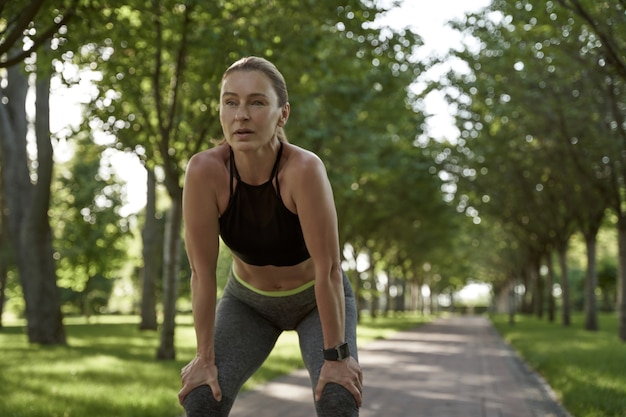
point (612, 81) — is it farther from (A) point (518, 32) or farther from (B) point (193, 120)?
(B) point (193, 120)

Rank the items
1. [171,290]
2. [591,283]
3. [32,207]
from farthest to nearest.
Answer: [591,283] → [32,207] → [171,290]

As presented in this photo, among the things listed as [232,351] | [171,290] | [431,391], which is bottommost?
[431,391]

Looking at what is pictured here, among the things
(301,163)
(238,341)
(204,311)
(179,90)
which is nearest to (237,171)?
(301,163)

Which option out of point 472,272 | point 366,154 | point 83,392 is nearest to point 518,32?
point 366,154

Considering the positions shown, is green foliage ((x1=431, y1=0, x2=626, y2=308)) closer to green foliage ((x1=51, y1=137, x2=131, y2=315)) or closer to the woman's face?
the woman's face

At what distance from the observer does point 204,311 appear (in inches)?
112

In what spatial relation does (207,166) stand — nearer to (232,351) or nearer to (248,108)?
(248,108)

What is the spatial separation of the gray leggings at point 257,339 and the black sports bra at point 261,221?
0.74 ft

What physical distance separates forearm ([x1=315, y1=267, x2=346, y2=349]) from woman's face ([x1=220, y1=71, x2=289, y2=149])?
0.52m

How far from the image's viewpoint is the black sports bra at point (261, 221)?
2.80 m

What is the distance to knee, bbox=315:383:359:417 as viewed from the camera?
2.65 meters

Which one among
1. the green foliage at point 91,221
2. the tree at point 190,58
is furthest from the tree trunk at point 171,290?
the green foliage at point 91,221

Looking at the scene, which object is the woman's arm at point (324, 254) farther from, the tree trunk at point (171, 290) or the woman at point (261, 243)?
the tree trunk at point (171, 290)

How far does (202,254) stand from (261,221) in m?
0.24
